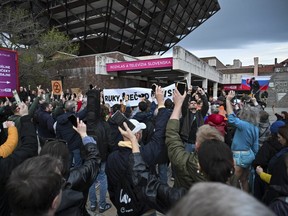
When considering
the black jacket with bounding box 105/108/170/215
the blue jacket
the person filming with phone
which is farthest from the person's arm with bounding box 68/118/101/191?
the blue jacket

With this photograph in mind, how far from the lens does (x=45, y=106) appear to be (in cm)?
523

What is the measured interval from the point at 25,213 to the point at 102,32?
106 feet

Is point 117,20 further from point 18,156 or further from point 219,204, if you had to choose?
point 219,204

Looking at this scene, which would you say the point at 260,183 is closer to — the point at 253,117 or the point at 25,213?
the point at 253,117

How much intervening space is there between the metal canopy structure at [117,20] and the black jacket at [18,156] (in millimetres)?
26727

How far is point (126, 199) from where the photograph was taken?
240 centimetres

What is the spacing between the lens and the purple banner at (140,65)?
A: 52.6ft

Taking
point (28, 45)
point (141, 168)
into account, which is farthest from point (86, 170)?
point (28, 45)

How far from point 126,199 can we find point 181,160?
72 centimetres

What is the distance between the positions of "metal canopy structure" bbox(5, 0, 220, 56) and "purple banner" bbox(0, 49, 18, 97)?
2198cm

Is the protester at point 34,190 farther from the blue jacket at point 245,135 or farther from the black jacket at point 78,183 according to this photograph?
the blue jacket at point 245,135

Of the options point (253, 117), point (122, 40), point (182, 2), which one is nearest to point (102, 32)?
point (122, 40)

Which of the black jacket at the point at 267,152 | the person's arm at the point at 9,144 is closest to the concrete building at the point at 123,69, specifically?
the black jacket at the point at 267,152

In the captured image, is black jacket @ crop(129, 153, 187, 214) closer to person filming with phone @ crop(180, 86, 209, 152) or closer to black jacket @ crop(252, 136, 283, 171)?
person filming with phone @ crop(180, 86, 209, 152)
